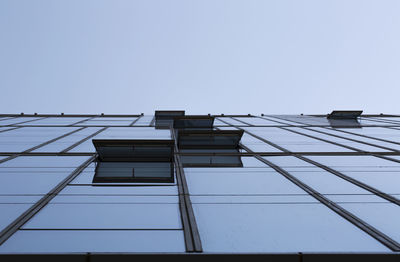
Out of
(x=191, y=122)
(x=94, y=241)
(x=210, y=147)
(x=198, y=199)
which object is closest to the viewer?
(x=94, y=241)

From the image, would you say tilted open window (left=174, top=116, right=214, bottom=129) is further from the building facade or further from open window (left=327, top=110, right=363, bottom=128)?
open window (left=327, top=110, right=363, bottom=128)

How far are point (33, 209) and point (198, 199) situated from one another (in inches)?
132

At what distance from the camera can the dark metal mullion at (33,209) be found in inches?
206

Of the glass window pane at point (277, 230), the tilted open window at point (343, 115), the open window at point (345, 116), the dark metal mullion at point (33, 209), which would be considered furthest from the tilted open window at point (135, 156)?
the tilted open window at point (343, 115)

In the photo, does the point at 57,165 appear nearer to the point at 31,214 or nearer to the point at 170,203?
the point at 31,214

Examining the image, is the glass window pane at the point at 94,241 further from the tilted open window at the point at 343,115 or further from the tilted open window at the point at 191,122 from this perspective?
the tilted open window at the point at 343,115

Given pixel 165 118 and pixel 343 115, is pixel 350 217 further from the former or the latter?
pixel 343 115

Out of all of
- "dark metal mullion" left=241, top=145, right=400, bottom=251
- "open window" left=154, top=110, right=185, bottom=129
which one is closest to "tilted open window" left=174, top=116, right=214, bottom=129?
"open window" left=154, top=110, right=185, bottom=129

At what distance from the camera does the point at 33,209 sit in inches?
245

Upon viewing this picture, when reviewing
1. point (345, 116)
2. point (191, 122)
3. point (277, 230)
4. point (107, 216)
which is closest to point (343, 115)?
point (345, 116)

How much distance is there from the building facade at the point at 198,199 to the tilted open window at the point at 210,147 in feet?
0.14

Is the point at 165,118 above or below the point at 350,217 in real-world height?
above

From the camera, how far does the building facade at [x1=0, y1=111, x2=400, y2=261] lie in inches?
198

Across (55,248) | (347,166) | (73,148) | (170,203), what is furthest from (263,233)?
(73,148)
